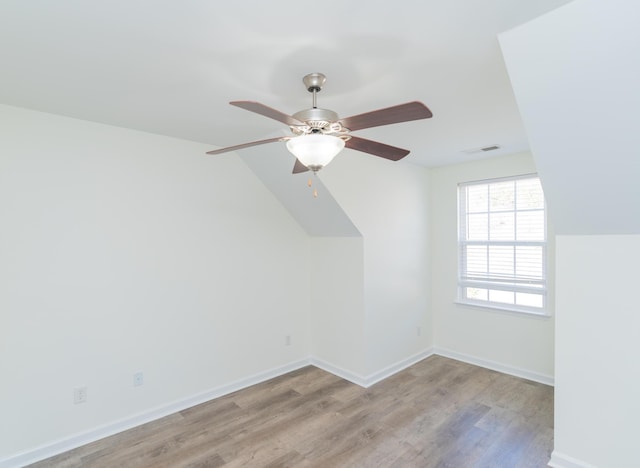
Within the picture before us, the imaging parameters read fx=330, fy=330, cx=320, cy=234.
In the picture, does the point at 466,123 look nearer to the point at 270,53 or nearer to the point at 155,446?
the point at 270,53

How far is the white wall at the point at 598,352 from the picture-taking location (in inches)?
79.0

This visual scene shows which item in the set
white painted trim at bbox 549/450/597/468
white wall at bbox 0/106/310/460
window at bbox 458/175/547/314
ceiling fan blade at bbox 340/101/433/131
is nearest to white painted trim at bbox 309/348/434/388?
white wall at bbox 0/106/310/460

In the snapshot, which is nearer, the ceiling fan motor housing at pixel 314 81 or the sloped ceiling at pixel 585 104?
the sloped ceiling at pixel 585 104

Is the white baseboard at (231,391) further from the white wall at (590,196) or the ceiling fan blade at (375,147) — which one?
the ceiling fan blade at (375,147)

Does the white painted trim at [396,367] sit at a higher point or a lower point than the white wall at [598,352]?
lower

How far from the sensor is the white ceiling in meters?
1.35

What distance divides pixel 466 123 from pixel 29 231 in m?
3.39

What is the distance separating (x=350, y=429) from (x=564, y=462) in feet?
4.88

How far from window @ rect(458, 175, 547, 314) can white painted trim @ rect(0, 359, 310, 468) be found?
265cm

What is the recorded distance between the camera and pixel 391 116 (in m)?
1.47

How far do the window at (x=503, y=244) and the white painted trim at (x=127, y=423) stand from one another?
2654 mm

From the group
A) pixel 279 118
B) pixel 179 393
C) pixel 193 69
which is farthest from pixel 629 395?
pixel 179 393

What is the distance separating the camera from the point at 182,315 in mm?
3092

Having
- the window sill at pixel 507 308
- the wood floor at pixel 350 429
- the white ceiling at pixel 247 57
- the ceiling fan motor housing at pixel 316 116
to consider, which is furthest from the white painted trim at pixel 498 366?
the ceiling fan motor housing at pixel 316 116
